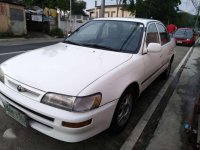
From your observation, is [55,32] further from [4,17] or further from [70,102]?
[70,102]

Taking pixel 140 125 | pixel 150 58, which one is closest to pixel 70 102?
pixel 140 125

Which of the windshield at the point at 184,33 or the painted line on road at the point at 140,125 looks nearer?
the painted line on road at the point at 140,125

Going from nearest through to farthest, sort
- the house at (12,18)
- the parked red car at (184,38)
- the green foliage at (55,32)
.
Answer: the house at (12,18) → the parked red car at (184,38) → the green foliage at (55,32)

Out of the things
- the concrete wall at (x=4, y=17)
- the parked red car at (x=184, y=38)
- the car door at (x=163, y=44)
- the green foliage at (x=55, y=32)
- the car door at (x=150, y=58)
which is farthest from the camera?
the green foliage at (x=55, y=32)

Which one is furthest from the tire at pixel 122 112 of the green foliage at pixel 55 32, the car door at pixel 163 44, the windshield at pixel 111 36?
the green foliage at pixel 55 32

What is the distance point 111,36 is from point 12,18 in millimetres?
15023

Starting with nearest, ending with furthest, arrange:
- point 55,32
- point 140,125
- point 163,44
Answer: point 140,125 → point 163,44 → point 55,32

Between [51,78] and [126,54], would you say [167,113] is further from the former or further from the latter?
[51,78]

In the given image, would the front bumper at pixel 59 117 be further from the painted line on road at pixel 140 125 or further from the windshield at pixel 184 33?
the windshield at pixel 184 33

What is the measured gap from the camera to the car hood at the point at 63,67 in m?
2.29

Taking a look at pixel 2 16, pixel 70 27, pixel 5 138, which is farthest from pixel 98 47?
pixel 70 27

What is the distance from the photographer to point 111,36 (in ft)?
11.8

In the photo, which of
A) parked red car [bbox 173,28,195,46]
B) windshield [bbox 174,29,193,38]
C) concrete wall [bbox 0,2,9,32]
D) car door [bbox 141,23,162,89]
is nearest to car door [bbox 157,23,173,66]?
car door [bbox 141,23,162,89]

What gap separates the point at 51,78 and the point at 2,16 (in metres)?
15.4
